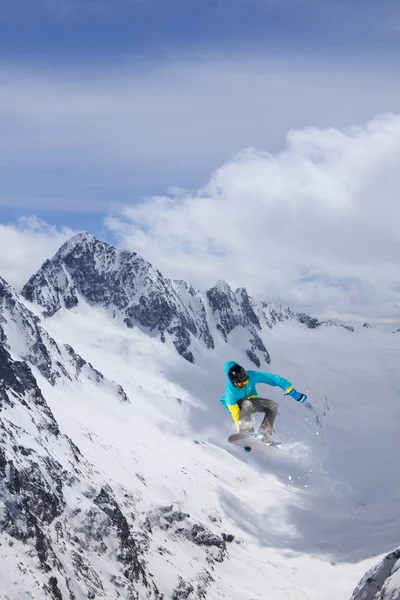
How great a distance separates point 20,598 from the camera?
108 metres

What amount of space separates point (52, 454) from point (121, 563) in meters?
35.5

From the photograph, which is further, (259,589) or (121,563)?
(259,589)

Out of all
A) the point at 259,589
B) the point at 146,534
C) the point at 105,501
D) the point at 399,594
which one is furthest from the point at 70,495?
the point at 399,594

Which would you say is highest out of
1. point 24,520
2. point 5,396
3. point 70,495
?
point 5,396

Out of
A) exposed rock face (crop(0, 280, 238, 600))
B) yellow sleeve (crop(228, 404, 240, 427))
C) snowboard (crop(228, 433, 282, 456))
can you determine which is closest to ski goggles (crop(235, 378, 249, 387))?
yellow sleeve (crop(228, 404, 240, 427))

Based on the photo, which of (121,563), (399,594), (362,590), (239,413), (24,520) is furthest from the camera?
(121,563)

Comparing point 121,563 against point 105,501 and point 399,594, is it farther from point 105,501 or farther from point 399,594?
point 399,594

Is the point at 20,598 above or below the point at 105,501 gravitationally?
below

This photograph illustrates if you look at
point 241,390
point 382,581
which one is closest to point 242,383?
point 241,390

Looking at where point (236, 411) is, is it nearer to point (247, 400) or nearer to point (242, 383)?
point (247, 400)

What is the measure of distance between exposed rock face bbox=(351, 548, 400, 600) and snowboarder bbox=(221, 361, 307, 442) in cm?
4900

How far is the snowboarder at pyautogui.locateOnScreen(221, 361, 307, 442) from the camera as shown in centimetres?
2997

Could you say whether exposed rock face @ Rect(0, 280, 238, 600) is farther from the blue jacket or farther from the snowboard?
the blue jacket

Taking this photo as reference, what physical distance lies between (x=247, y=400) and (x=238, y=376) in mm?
2158
